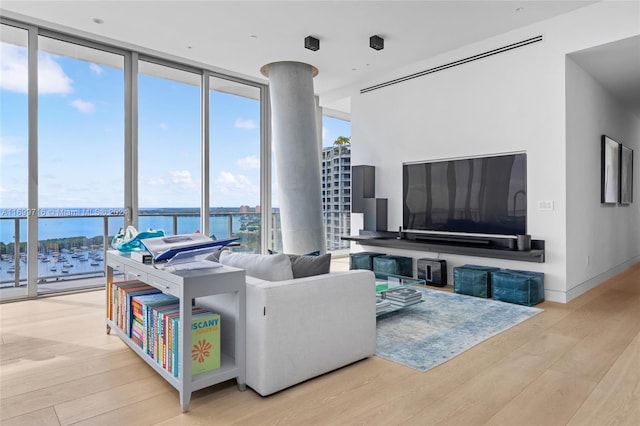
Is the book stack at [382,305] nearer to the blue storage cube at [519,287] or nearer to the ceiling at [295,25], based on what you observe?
the blue storage cube at [519,287]

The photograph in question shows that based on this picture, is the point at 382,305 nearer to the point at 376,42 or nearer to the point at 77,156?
the point at 376,42

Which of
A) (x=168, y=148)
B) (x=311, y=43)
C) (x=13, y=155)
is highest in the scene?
(x=311, y=43)

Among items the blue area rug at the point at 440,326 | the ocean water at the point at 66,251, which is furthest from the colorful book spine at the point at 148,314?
the ocean water at the point at 66,251

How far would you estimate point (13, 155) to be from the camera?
430cm

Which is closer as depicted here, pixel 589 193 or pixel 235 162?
pixel 589 193

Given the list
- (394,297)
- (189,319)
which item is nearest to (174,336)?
(189,319)

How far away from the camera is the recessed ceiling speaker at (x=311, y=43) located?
4.59 m

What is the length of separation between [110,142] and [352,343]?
423cm

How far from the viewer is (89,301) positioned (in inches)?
167

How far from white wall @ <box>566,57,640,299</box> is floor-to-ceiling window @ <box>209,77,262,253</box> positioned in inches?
175

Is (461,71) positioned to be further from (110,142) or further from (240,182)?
(110,142)

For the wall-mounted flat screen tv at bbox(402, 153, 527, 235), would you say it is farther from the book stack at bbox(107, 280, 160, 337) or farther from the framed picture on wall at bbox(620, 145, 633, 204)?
the book stack at bbox(107, 280, 160, 337)

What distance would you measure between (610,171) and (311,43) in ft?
14.1

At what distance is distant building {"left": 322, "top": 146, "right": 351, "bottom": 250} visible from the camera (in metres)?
7.63
